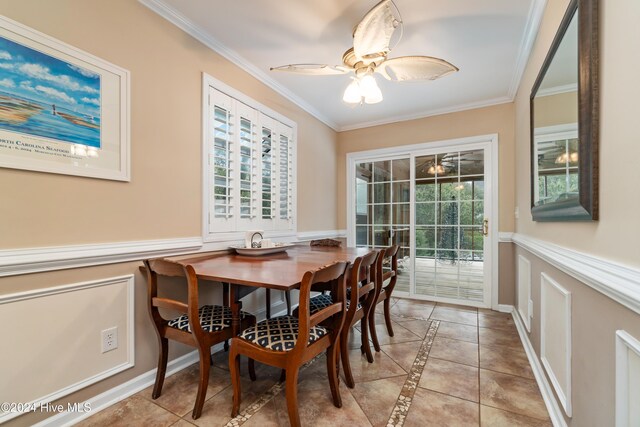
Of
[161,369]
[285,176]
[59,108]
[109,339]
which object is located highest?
[59,108]

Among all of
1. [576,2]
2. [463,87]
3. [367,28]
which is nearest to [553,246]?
[576,2]

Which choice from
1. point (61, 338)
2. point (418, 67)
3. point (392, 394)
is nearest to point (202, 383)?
point (61, 338)

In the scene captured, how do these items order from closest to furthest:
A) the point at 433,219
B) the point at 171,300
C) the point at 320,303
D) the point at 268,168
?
the point at 171,300, the point at 320,303, the point at 268,168, the point at 433,219

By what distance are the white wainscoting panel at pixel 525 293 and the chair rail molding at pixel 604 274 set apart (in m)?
1.04

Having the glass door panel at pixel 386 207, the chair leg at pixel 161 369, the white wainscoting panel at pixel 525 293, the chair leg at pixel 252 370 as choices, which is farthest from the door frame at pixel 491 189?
the chair leg at pixel 161 369

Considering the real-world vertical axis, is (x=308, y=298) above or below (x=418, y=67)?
below

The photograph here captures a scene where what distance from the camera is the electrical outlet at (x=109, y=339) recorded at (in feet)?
5.35

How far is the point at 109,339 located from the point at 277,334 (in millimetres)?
1025

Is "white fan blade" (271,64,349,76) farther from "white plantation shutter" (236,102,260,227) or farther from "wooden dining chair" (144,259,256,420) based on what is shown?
"wooden dining chair" (144,259,256,420)

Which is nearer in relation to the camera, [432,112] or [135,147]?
[135,147]

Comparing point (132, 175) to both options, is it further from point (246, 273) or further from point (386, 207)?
point (386, 207)

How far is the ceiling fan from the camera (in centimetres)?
166

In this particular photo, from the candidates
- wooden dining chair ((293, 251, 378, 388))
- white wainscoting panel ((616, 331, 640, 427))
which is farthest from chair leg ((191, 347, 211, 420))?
white wainscoting panel ((616, 331, 640, 427))

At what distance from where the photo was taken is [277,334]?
1.50m
